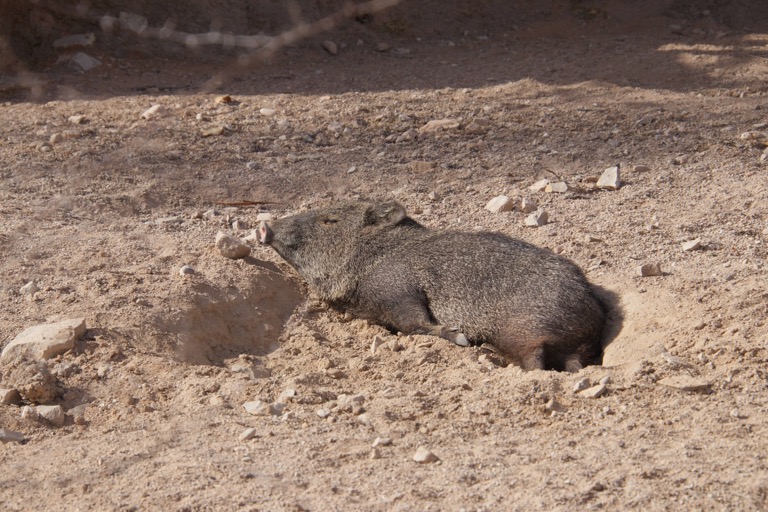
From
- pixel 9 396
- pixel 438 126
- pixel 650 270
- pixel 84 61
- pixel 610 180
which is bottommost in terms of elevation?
pixel 650 270

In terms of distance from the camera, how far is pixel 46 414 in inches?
134

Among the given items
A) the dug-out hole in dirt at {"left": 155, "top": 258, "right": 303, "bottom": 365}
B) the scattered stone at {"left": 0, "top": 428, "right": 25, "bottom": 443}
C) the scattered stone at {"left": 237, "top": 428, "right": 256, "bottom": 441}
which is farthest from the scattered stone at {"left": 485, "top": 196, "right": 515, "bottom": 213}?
the scattered stone at {"left": 0, "top": 428, "right": 25, "bottom": 443}

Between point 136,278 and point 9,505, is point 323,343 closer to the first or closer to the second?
point 136,278

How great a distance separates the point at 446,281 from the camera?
459 centimetres

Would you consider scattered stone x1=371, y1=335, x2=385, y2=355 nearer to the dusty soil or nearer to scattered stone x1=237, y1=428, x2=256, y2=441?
the dusty soil

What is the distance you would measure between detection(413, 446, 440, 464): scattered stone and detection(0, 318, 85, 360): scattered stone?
5.62 ft

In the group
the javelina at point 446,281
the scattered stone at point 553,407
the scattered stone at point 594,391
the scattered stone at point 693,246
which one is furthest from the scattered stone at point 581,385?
the scattered stone at point 693,246

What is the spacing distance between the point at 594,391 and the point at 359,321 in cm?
162

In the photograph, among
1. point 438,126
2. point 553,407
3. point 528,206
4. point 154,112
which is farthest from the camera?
point 154,112

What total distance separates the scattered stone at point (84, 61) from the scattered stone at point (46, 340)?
4122mm

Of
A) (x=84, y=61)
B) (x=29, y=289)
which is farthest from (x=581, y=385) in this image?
(x=84, y=61)

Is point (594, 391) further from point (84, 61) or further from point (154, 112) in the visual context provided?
point (84, 61)

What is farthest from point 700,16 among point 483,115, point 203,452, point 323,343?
point 203,452

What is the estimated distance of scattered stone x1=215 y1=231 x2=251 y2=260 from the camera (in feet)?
15.9
